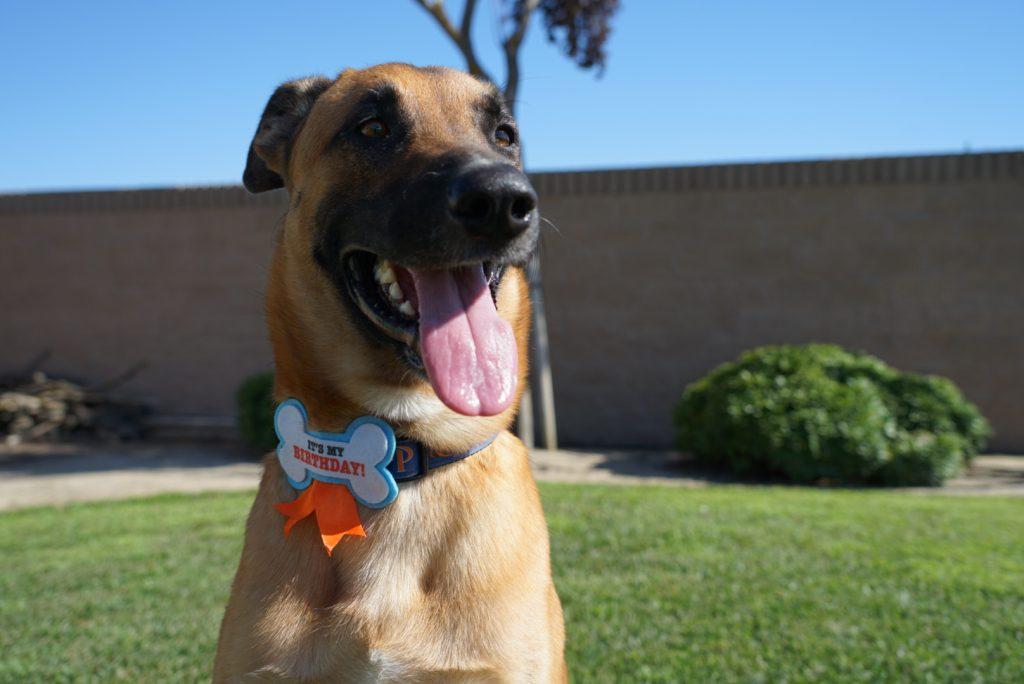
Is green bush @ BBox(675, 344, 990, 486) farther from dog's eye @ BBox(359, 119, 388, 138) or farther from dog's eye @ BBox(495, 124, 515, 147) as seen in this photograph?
dog's eye @ BBox(359, 119, 388, 138)

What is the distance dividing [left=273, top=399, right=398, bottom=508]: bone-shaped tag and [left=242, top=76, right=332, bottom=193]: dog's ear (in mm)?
1013

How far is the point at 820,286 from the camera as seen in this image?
999 cm

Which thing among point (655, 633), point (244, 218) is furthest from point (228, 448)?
point (655, 633)

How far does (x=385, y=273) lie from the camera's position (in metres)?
2.39

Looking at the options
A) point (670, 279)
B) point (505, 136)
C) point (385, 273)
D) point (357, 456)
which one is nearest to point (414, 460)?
point (357, 456)

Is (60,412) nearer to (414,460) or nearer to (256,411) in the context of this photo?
(256,411)

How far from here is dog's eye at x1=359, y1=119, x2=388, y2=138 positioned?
2551mm

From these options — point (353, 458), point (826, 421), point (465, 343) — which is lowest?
point (826, 421)

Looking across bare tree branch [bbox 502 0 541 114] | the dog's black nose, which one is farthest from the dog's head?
bare tree branch [bbox 502 0 541 114]

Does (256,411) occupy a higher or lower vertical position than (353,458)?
lower

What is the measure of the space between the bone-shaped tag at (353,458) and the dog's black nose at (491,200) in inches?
22.2

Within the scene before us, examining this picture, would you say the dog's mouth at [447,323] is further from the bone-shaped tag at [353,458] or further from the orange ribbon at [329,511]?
the orange ribbon at [329,511]

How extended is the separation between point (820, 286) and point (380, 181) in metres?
8.47

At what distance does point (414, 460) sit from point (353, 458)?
6.4 inches
